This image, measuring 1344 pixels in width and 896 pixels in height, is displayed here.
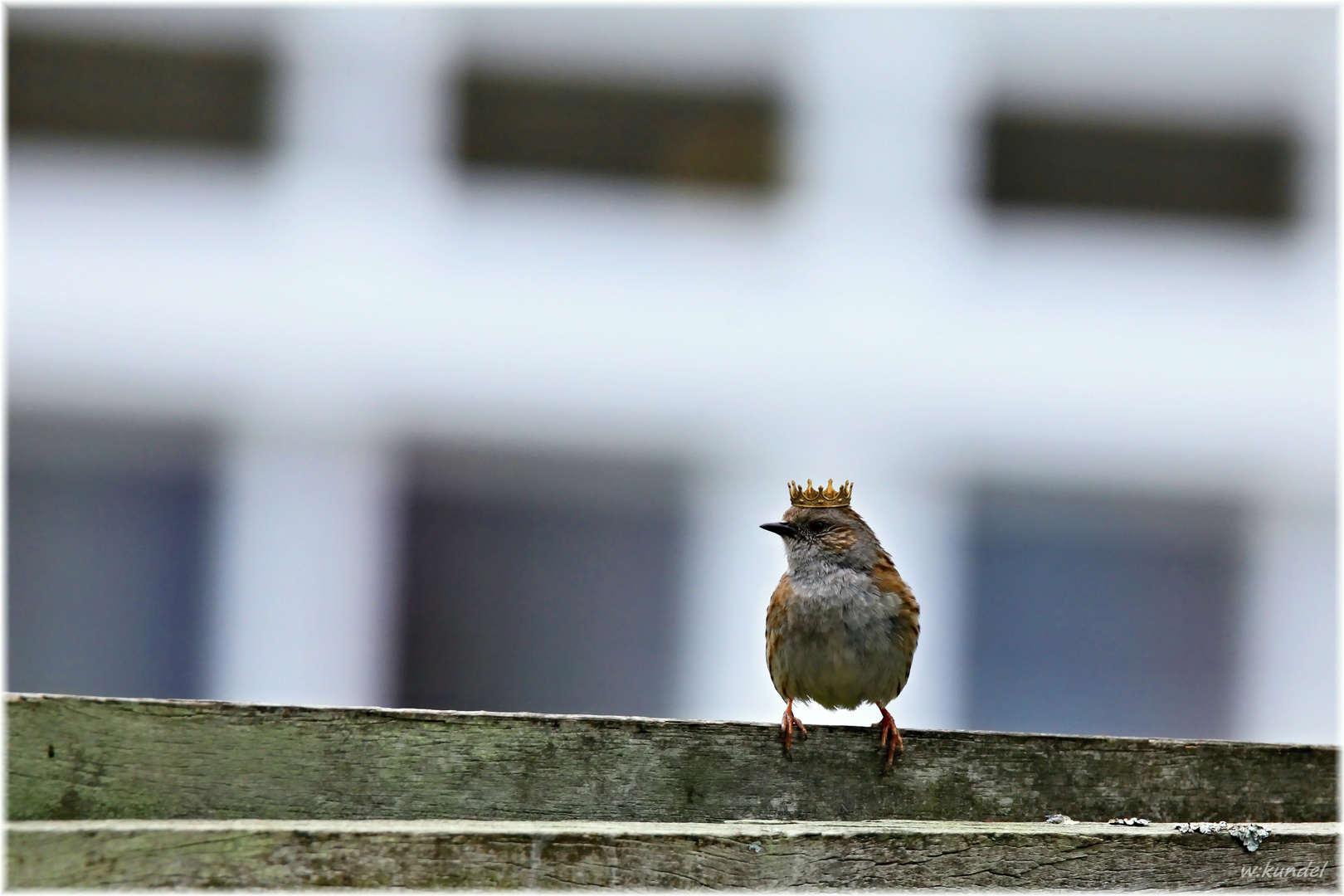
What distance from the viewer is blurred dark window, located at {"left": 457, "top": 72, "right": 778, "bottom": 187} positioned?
8.80 metres

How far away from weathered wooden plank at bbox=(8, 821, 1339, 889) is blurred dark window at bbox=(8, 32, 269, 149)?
657cm

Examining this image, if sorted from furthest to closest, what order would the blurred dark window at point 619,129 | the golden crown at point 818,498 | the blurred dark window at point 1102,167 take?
the blurred dark window at point 1102,167 → the blurred dark window at point 619,129 → the golden crown at point 818,498

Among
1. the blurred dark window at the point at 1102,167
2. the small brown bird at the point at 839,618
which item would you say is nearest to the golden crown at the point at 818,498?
the small brown bird at the point at 839,618

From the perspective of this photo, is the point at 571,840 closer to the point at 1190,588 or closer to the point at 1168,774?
the point at 1168,774

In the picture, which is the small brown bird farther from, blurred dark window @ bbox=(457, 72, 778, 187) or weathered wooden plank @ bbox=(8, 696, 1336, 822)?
blurred dark window @ bbox=(457, 72, 778, 187)

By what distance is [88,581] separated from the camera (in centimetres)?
840

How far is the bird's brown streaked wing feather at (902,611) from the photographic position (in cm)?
405

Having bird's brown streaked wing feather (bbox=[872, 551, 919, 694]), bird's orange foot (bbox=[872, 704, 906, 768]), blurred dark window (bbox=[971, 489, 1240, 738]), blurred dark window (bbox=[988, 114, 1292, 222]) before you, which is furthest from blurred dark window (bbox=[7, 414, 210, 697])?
bird's orange foot (bbox=[872, 704, 906, 768])

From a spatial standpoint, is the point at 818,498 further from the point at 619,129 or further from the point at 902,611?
the point at 619,129

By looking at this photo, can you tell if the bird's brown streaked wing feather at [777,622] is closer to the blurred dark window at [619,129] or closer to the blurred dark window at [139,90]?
the blurred dark window at [619,129]

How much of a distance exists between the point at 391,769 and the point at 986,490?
6222mm

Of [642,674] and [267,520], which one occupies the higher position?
[267,520]

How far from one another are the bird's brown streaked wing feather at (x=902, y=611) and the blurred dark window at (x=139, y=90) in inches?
218

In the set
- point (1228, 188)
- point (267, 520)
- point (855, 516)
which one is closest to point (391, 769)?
point (855, 516)
